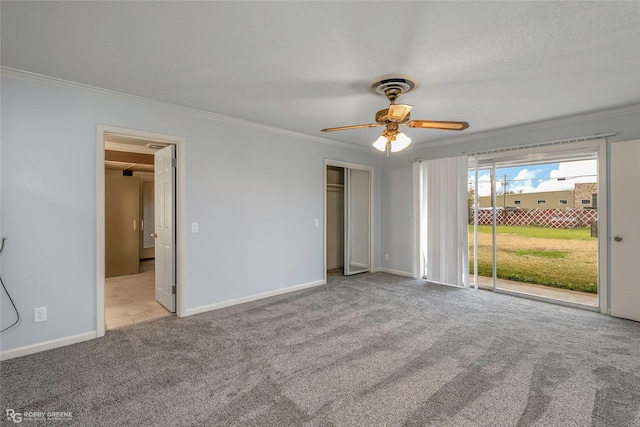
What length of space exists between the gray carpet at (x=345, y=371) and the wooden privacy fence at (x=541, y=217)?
1.57m

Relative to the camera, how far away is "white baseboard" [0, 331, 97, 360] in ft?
8.46

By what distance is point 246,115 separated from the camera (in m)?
3.86

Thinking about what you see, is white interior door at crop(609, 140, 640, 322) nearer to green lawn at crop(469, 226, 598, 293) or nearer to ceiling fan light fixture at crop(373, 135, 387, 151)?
green lawn at crop(469, 226, 598, 293)

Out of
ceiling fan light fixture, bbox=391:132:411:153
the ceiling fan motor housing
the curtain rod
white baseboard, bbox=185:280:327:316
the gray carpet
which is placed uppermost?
the ceiling fan motor housing

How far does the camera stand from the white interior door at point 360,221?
6.05 metres

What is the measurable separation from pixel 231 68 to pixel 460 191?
3884mm

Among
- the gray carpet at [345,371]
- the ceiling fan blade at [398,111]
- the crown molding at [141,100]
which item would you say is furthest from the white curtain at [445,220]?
the ceiling fan blade at [398,111]

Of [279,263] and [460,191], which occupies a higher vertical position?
[460,191]

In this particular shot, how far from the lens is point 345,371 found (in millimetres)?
2383

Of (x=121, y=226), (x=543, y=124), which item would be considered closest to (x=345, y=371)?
(x=543, y=124)

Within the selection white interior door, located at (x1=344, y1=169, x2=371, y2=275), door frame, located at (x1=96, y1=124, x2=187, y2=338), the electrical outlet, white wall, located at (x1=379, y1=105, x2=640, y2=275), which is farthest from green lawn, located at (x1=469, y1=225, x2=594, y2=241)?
the electrical outlet

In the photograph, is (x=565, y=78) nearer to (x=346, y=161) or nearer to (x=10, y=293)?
(x=346, y=161)

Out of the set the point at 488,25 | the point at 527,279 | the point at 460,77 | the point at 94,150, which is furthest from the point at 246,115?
the point at 527,279

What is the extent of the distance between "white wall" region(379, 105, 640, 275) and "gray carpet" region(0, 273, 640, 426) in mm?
2251
